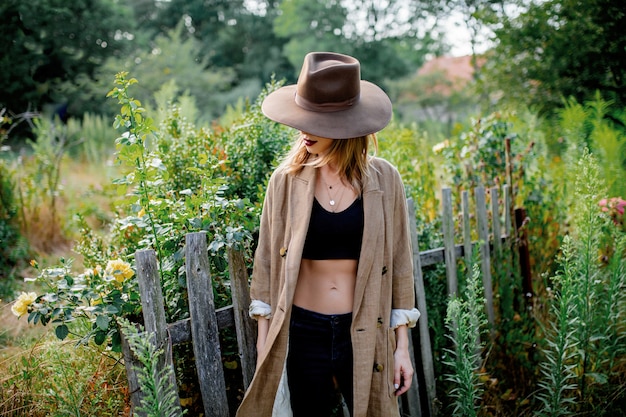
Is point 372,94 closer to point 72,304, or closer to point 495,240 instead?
point 72,304

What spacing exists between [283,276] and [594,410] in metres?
2.11

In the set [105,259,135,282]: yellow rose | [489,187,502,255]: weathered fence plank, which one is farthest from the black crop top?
[489,187,502,255]: weathered fence plank

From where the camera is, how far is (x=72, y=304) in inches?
80.0

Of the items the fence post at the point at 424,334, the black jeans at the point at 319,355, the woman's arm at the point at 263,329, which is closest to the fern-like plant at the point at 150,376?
the woman's arm at the point at 263,329

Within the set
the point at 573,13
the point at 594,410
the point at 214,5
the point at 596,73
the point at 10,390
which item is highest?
the point at 214,5

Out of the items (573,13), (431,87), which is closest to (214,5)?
(431,87)

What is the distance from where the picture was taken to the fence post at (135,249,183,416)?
6.52 ft

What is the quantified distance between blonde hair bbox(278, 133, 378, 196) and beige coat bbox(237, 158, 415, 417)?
0.12ft

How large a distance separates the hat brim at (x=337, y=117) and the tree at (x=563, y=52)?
5967mm

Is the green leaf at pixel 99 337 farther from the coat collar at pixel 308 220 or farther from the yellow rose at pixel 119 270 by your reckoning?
the coat collar at pixel 308 220

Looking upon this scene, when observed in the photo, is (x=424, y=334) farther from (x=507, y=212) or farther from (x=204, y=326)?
(x=204, y=326)

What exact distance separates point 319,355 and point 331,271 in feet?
1.13


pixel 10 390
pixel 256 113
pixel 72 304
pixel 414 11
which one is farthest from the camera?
pixel 414 11

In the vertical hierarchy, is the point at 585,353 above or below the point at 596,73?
below
